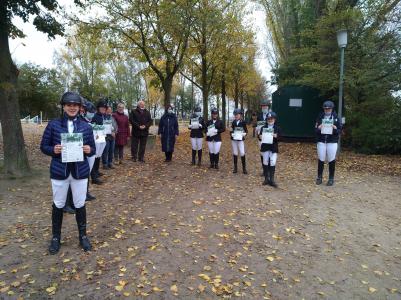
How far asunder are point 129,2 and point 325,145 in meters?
11.9

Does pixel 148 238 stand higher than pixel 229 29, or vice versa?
pixel 229 29

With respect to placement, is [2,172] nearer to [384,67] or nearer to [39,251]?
[39,251]

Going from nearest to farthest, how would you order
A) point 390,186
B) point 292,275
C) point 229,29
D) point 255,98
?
point 292,275 → point 390,186 → point 229,29 → point 255,98

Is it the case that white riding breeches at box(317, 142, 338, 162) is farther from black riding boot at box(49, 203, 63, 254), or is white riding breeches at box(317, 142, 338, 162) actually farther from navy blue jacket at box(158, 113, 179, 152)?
black riding boot at box(49, 203, 63, 254)

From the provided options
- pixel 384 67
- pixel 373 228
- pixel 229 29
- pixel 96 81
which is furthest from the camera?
pixel 96 81

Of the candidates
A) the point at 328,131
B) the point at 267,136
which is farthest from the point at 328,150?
the point at 267,136

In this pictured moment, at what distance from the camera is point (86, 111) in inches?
368

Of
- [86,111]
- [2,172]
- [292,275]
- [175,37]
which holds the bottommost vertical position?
[292,275]

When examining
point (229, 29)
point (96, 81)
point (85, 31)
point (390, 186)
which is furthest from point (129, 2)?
point (96, 81)

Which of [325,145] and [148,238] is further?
[325,145]

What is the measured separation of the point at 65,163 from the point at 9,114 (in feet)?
17.2

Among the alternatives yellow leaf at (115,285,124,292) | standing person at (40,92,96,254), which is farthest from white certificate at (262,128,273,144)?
yellow leaf at (115,285,124,292)

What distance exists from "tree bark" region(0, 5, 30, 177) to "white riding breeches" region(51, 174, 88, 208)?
196 inches

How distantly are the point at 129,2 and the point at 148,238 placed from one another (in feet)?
46.1
